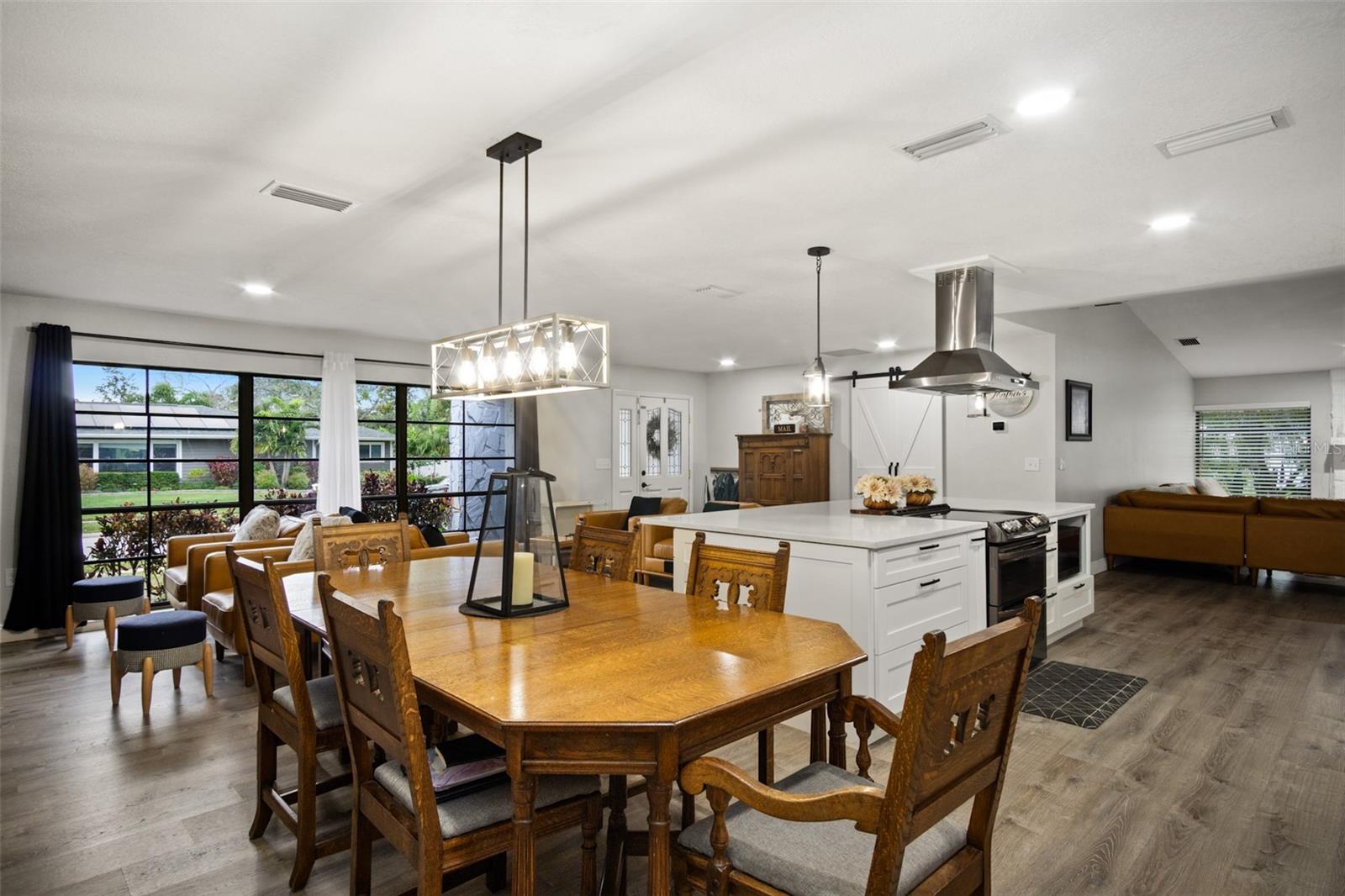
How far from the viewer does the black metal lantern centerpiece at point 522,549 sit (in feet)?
6.85

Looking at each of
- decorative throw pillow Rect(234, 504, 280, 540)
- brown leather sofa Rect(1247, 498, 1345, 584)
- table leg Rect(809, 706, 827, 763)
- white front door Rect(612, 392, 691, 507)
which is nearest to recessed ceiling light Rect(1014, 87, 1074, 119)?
table leg Rect(809, 706, 827, 763)

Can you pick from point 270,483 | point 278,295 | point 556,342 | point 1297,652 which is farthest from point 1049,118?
point 270,483

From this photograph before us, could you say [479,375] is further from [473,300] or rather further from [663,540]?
[663,540]

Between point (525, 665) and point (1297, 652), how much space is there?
5195 mm

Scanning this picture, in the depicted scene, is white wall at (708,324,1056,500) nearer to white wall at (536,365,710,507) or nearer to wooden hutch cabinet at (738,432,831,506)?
→ wooden hutch cabinet at (738,432,831,506)

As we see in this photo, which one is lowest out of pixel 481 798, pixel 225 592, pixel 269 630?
pixel 225 592

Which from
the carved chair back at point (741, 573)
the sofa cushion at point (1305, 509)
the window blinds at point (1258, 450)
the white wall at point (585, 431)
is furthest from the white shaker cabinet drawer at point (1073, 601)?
the window blinds at point (1258, 450)

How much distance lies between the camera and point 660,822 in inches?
53.2

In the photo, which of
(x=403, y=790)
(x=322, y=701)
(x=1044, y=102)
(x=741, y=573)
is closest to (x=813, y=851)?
(x=403, y=790)

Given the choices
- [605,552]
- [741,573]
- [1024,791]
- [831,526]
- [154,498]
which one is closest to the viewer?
[741,573]

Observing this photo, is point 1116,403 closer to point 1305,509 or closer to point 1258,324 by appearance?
point 1258,324

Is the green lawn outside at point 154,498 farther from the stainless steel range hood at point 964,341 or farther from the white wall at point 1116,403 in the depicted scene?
the white wall at point 1116,403

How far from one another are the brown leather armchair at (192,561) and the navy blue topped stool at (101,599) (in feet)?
→ 0.75

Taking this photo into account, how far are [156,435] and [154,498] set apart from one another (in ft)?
1.63
